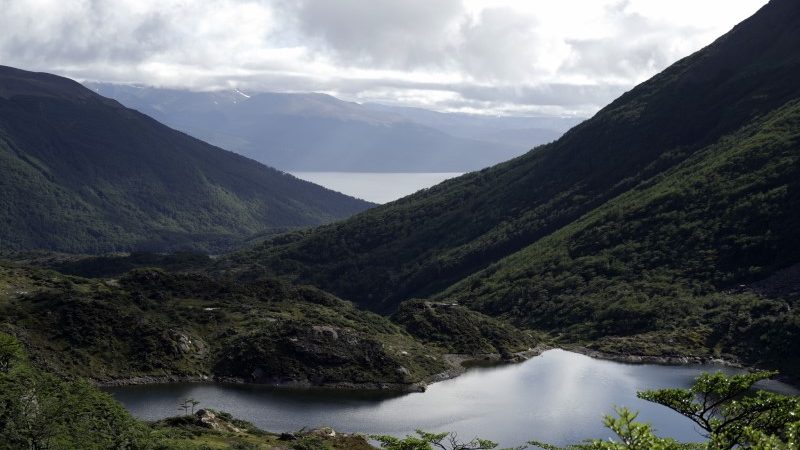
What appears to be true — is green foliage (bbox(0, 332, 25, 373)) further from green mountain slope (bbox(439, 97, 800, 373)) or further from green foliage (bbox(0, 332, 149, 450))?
green mountain slope (bbox(439, 97, 800, 373))

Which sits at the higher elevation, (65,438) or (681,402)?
(681,402)

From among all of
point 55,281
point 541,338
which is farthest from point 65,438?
point 541,338

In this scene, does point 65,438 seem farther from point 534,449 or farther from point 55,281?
point 55,281

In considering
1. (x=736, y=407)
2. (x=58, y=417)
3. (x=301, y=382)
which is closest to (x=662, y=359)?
(x=301, y=382)

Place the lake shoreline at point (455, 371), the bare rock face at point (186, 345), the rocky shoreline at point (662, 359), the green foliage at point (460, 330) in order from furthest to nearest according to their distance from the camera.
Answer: the green foliage at point (460, 330)
the rocky shoreline at point (662, 359)
the bare rock face at point (186, 345)
the lake shoreline at point (455, 371)

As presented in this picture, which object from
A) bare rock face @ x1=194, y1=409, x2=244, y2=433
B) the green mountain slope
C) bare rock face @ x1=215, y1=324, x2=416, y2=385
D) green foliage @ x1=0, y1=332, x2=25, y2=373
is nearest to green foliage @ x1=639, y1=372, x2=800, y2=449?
green foliage @ x1=0, y1=332, x2=25, y2=373

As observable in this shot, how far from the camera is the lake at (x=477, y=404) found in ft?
350

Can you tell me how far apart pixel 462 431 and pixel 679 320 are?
77952 millimetres

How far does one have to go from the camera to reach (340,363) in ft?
453

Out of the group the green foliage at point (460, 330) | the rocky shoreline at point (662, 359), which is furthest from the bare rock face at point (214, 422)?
the rocky shoreline at point (662, 359)

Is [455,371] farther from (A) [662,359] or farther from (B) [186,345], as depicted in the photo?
(B) [186,345]

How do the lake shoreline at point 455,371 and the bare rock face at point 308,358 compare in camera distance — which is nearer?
the lake shoreline at point 455,371

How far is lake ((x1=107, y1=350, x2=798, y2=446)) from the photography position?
10681 centimetres

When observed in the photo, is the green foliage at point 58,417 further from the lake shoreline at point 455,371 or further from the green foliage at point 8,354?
the lake shoreline at point 455,371
